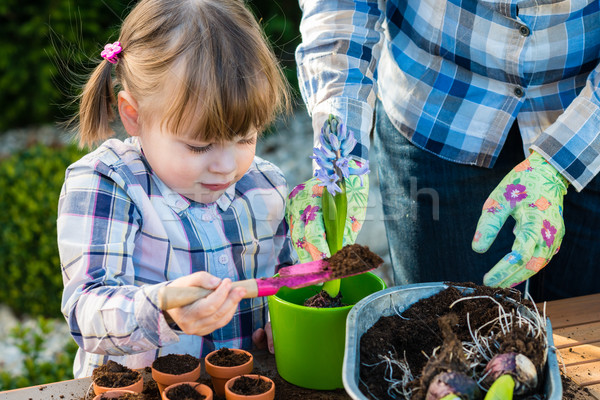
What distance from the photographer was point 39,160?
3.55 meters

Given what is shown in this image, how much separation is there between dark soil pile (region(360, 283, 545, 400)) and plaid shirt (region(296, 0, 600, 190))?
485 mm

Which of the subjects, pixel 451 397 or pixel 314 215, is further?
pixel 314 215

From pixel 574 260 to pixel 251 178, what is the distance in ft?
3.29

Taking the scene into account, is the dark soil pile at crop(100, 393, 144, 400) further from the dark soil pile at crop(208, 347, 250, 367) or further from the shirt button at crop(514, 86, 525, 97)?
the shirt button at crop(514, 86, 525, 97)

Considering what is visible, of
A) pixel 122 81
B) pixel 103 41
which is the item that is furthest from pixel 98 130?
pixel 103 41

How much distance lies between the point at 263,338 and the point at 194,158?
51cm

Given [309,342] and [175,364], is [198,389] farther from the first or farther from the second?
[309,342]

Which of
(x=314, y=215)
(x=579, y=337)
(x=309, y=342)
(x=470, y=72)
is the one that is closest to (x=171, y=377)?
(x=309, y=342)

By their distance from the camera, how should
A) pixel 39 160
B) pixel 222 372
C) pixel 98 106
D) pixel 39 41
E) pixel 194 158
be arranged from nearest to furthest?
pixel 222 372
pixel 194 158
pixel 98 106
pixel 39 160
pixel 39 41

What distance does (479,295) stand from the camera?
1271 millimetres

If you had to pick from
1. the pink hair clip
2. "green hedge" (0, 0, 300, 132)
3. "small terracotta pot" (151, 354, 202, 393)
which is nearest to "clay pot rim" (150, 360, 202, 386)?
"small terracotta pot" (151, 354, 202, 393)

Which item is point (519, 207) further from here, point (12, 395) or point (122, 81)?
point (12, 395)

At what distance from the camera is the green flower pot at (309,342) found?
1.25 metres

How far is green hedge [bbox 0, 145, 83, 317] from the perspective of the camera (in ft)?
10.9
